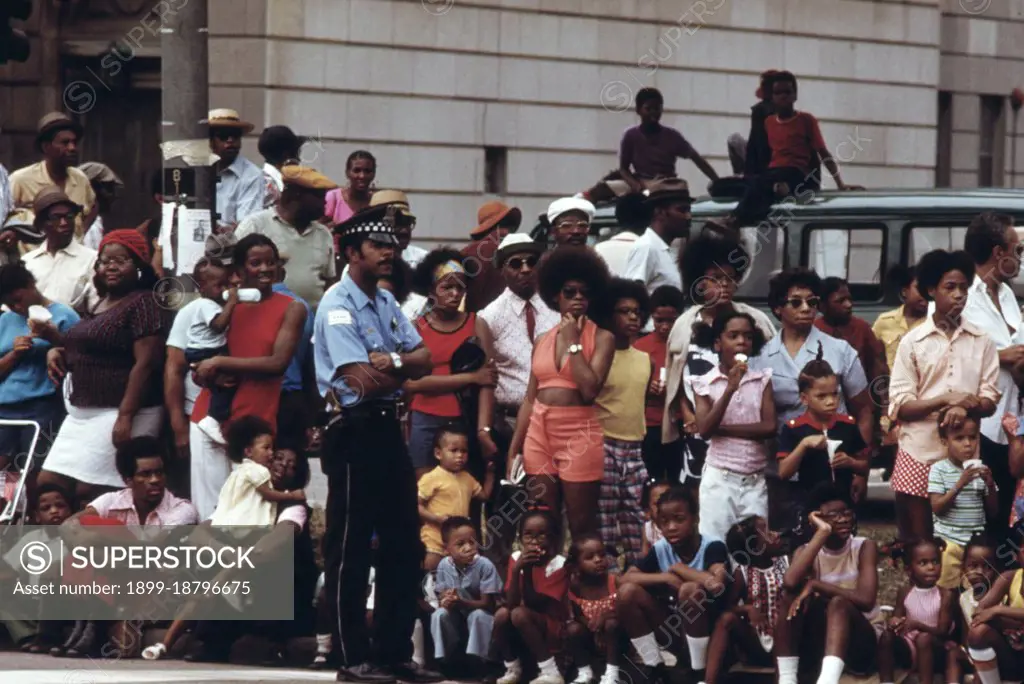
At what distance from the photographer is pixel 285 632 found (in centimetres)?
1105

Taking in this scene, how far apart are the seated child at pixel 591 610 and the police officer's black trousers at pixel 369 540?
73 cm

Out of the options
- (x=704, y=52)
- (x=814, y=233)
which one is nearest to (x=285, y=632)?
(x=814, y=233)

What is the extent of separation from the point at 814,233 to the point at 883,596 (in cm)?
361

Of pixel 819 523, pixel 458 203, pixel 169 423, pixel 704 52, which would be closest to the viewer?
pixel 819 523

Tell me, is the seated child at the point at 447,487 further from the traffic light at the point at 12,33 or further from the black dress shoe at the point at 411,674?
the traffic light at the point at 12,33

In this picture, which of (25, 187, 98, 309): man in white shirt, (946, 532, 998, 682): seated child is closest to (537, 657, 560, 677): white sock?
(946, 532, 998, 682): seated child

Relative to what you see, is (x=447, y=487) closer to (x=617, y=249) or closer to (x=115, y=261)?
(x=115, y=261)

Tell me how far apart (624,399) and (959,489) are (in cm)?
169

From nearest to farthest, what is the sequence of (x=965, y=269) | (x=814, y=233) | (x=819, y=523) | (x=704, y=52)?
(x=819, y=523)
(x=965, y=269)
(x=814, y=233)
(x=704, y=52)

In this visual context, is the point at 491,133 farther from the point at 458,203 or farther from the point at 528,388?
the point at 528,388

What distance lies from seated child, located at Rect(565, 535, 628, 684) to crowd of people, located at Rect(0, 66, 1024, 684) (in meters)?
0.02

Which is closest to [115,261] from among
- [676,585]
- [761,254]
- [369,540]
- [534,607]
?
[369,540]

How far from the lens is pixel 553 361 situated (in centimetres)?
1098

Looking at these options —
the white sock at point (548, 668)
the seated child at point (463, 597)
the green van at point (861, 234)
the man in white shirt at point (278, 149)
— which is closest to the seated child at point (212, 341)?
the seated child at point (463, 597)
